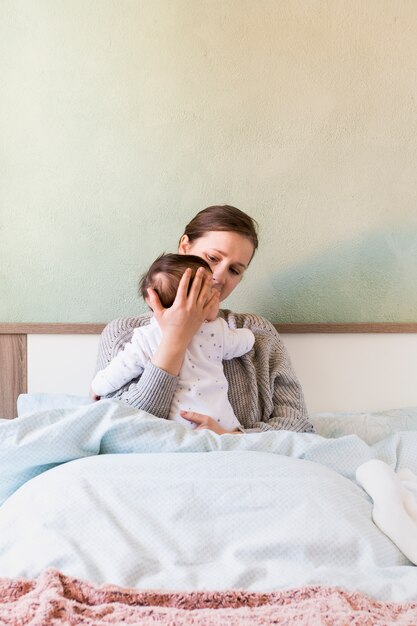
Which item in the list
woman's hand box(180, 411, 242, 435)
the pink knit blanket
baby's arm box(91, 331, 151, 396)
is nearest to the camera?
the pink knit blanket

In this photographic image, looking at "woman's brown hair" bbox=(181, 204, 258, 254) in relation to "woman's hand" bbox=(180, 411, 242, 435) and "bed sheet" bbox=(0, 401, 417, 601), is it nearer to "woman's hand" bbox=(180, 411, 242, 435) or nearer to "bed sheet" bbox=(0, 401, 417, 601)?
"woman's hand" bbox=(180, 411, 242, 435)

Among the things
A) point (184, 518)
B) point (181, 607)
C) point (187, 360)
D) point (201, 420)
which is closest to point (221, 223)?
point (187, 360)

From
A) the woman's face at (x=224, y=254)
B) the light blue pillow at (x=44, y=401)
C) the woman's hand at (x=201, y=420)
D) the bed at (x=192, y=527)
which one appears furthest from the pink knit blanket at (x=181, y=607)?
the woman's face at (x=224, y=254)

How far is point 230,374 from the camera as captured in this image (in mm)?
1703

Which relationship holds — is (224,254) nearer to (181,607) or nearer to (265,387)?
(265,387)

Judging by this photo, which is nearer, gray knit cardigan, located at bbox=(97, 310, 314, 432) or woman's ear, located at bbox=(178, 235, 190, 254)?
gray knit cardigan, located at bbox=(97, 310, 314, 432)

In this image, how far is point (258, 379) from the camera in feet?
5.61

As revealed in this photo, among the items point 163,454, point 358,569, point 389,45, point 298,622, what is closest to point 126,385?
point 163,454

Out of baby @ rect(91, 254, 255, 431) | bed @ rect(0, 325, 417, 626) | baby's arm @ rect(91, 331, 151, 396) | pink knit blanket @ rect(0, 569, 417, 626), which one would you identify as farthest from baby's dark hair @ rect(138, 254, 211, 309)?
pink knit blanket @ rect(0, 569, 417, 626)

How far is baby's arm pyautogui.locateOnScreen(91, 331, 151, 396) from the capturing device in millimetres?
1543

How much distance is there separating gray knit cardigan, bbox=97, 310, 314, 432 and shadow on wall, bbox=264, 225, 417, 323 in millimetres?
194

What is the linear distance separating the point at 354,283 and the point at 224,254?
1.47 ft

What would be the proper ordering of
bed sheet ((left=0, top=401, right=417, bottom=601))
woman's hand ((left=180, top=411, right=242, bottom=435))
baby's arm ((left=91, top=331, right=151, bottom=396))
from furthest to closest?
baby's arm ((left=91, top=331, right=151, bottom=396)), woman's hand ((left=180, top=411, right=242, bottom=435)), bed sheet ((left=0, top=401, right=417, bottom=601))

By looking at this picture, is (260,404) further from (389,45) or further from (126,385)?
(389,45)
